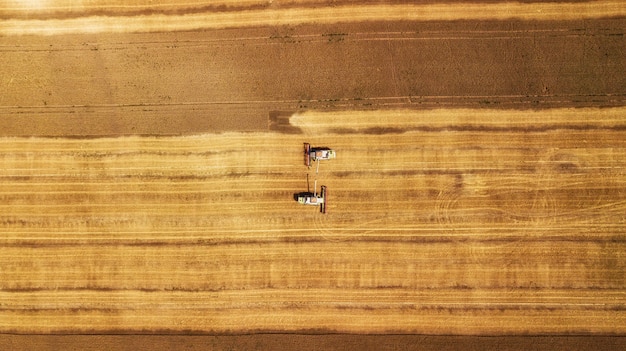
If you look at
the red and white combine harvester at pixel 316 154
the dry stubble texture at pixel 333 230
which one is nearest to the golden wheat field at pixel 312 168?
the dry stubble texture at pixel 333 230

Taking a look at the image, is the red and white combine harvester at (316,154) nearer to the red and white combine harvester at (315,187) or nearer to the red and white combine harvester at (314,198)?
the red and white combine harvester at (315,187)

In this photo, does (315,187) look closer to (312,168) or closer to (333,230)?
(312,168)

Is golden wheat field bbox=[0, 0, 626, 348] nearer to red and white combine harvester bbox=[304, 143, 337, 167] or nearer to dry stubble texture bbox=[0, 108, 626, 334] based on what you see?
dry stubble texture bbox=[0, 108, 626, 334]

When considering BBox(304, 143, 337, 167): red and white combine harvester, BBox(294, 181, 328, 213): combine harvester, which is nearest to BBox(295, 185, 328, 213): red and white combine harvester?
BBox(294, 181, 328, 213): combine harvester

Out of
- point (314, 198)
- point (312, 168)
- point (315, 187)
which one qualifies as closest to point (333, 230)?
point (314, 198)

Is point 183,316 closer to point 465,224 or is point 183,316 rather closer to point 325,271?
point 325,271

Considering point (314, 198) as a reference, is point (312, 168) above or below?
above
